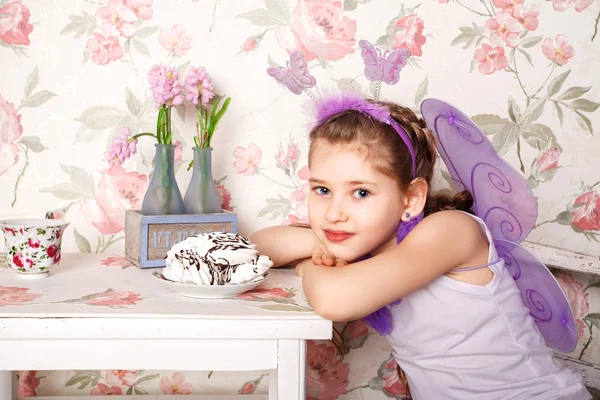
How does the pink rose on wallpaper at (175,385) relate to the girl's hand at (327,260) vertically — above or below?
→ below

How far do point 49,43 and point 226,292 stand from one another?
732 mm

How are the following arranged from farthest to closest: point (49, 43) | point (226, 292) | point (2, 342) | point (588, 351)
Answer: point (588, 351) < point (49, 43) < point (226, 292) < point (2, 342)

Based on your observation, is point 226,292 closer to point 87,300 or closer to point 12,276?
point 87,300

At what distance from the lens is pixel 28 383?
1396mm

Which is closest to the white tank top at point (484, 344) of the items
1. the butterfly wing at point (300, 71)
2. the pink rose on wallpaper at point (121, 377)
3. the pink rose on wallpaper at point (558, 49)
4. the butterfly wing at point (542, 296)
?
the butterfly wing at point (542, 296)

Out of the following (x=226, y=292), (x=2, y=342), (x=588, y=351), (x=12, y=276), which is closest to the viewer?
(x=2, y=342)

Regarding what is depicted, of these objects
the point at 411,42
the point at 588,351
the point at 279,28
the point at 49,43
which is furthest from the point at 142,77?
the point at 588,351

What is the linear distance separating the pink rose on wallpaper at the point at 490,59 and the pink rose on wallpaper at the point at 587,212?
372 millimetres

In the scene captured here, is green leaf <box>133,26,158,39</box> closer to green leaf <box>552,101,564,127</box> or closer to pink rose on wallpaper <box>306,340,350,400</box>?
pink rose on wallpaper <box>306,340,350,400</box>

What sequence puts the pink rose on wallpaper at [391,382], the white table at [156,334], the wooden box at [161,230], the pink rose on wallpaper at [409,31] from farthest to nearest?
the pink rose on wallpaper at [391,382], the pink rose on wallpaper at [409,31], the wooden box at [161,230], the white table at [156,334]

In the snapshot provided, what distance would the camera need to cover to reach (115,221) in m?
1.37

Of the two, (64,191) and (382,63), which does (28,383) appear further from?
(382,63)

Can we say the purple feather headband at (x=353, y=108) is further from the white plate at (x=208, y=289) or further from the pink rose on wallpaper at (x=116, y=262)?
the pink rose on wallpaper at (x=116, y=262)

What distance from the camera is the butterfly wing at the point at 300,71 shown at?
1.07 m
